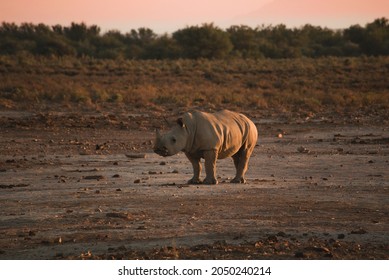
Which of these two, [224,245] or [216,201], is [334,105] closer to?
[216,201]

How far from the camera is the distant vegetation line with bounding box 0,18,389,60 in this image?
74806mm

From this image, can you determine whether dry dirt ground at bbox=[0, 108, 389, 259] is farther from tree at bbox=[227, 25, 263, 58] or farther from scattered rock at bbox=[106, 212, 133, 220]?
tree at bbox=[227, 25, 263, 58]

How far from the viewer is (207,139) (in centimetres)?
1562

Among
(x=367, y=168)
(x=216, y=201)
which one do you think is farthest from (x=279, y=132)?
(x=216, y=201)

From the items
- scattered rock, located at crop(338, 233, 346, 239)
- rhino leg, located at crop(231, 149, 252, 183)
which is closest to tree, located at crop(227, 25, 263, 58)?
rhino leg, located at crop(231, 149, 252, 183)

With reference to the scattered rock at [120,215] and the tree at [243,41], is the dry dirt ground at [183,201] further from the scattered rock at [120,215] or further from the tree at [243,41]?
the tree at [243,41]

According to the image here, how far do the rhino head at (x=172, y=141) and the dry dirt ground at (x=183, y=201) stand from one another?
0.60m

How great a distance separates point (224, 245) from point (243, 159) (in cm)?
613

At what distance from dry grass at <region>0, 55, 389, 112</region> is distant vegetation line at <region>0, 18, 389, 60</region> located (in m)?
13.1

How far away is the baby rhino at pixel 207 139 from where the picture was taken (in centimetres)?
1549

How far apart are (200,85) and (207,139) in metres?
28.1

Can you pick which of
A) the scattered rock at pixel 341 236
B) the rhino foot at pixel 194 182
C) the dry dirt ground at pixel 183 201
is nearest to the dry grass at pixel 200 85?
the dry dirt ground at pixel 183 201

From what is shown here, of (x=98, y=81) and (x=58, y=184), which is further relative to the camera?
(x=98, y=81)

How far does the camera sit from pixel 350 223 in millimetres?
12211
